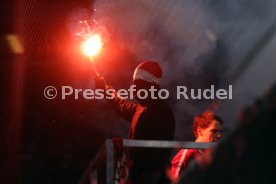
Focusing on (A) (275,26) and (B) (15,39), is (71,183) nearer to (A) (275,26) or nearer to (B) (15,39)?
(B) (15,39)

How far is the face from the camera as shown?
4008 millimetres

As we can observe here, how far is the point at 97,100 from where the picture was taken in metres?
9.94

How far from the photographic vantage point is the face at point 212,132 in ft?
13.1

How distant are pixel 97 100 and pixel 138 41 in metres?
1.38

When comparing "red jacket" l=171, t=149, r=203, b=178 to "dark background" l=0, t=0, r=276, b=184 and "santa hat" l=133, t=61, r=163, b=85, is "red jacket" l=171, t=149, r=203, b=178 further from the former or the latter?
"dark background" l=0, t=0, r=276, b=184

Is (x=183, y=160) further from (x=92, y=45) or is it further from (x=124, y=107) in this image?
(x=92, y=45)

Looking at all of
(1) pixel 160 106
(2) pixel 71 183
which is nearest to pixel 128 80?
(2) pixel 71 183

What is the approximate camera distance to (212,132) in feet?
13.2

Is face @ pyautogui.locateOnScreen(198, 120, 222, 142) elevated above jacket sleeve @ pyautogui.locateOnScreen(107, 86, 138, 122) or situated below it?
below

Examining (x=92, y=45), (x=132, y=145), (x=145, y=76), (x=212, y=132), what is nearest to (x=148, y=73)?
(x=145, y=76)

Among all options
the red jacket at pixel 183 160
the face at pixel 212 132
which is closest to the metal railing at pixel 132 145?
the red jacket at pixel 183 160

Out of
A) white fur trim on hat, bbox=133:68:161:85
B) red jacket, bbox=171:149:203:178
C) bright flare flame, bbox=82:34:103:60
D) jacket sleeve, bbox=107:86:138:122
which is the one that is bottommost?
red jacket, bbox=171:149:203:178

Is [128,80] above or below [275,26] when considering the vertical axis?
above

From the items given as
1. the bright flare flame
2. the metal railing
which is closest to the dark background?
the bright flare flame
